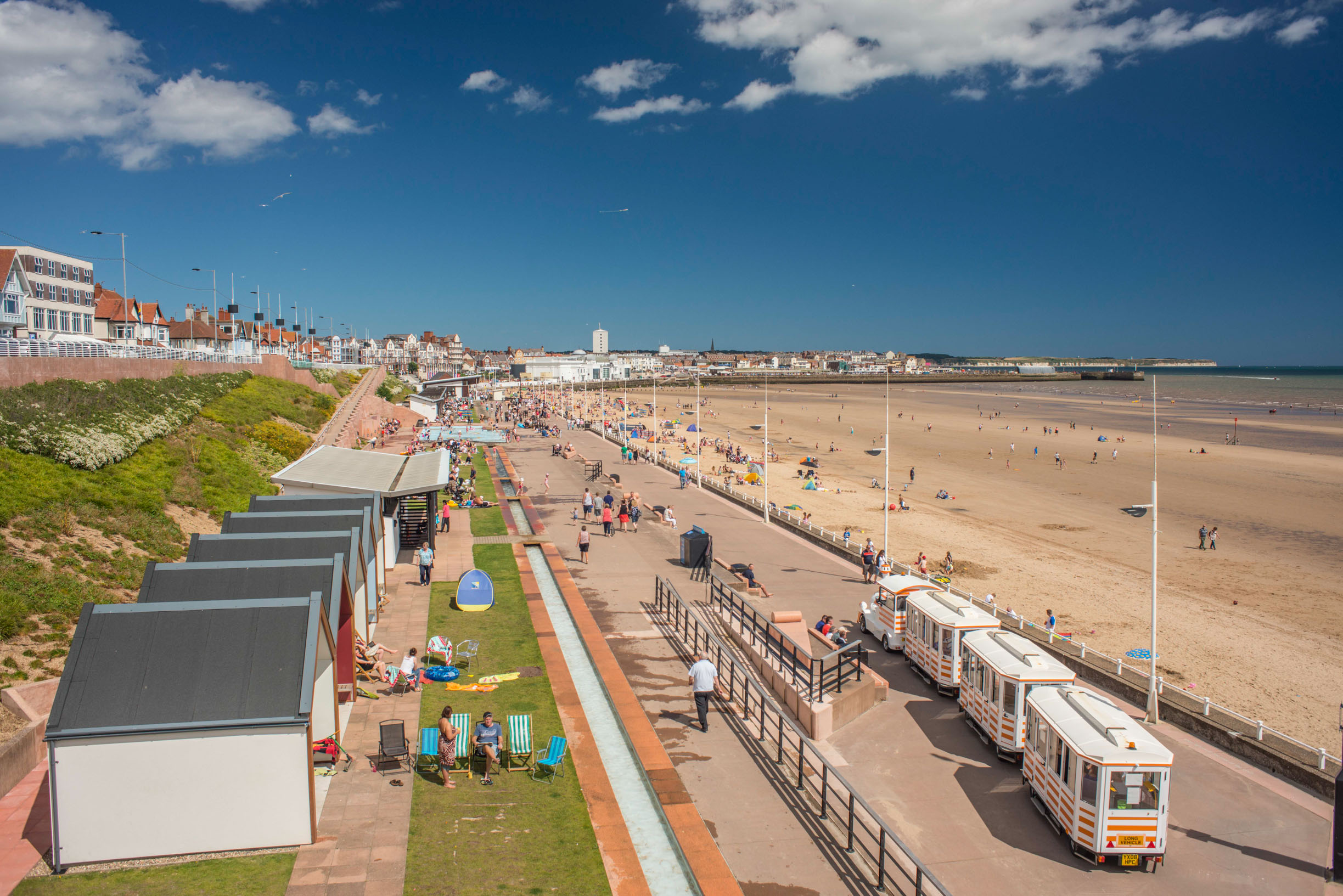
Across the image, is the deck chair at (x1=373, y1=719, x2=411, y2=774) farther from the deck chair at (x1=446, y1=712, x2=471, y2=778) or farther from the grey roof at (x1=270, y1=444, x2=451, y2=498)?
the grey roof at (x1=270, y1=444, x2=451, y2=498)

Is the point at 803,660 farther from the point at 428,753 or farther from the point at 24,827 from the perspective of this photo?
the point at 24,827

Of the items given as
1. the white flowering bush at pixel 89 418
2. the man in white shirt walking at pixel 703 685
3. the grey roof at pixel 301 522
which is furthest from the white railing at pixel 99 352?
the man in white shirt walking at pixel 703 685

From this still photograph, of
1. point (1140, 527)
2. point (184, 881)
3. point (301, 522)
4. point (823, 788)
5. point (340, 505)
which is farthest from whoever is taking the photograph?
point (1140, 527)

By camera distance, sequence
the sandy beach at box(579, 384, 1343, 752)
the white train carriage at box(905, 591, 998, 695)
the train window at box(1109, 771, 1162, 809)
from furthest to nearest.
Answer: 1. the sandy beach at box(579, 384, 1343, 752)
2. the white train carriage at box(905, 591, 998, 695)
3. the train window at box(1109, 771, 1162, 809)

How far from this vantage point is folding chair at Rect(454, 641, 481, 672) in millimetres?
12102

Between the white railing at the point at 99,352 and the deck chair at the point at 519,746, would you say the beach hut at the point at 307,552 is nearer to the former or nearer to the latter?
the deck chair at the point at 519,746

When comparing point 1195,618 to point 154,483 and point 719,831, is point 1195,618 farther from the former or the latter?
point 154,483

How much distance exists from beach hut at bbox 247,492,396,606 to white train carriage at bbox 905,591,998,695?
9.46m

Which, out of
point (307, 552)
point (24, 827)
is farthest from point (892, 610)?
point (24, 827)

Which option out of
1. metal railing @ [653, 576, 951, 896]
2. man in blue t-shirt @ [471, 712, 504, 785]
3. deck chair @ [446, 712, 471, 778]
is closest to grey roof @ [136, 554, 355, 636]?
deck chair @ [446, 712, 471, 778]

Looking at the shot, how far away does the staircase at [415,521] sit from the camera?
1955cm

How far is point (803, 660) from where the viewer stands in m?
11.3

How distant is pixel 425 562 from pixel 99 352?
20427mm

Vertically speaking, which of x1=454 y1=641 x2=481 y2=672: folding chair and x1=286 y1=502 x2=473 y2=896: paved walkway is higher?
x1=454 y1=641 x2=481 y2=672: folding chair
